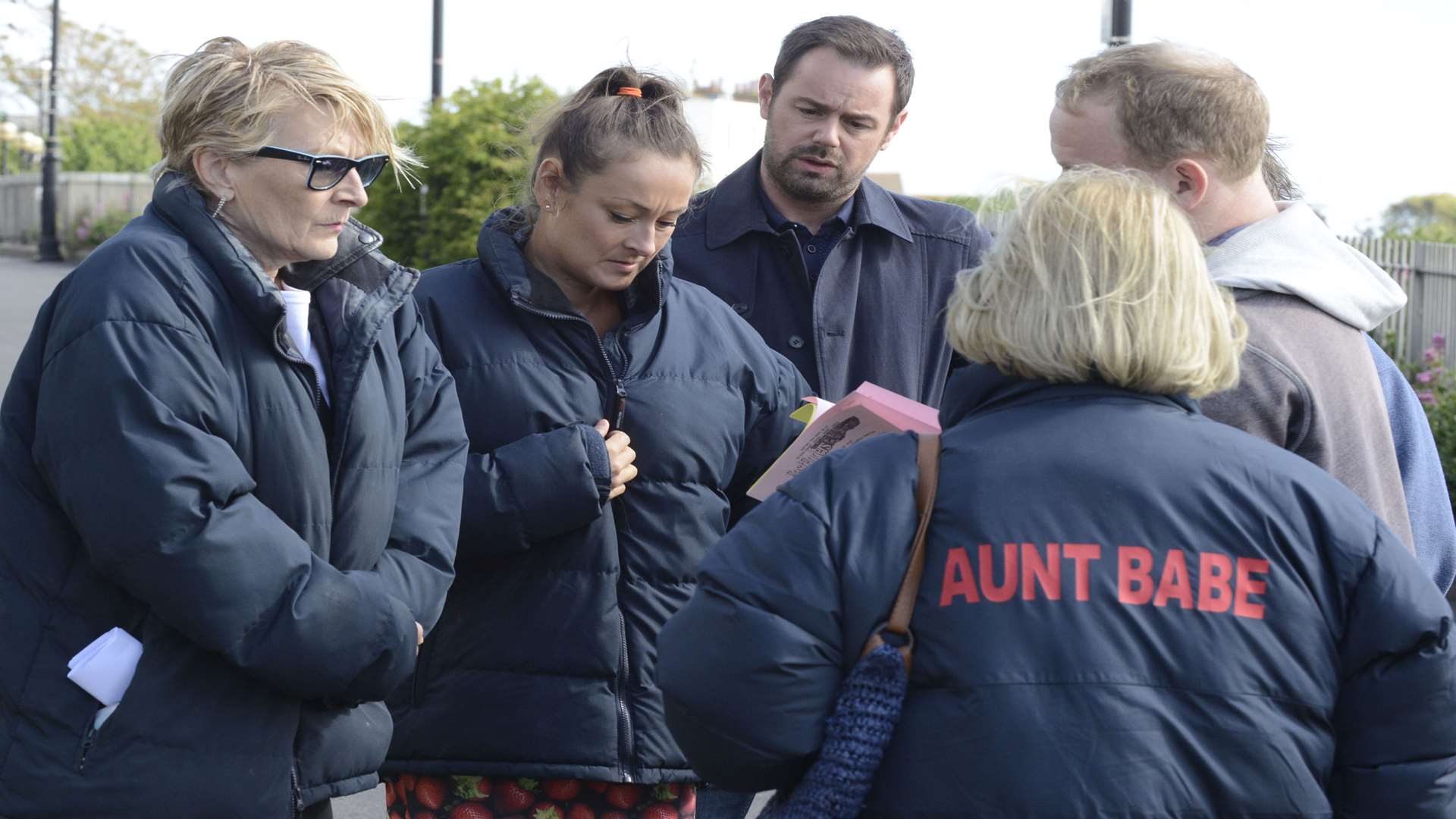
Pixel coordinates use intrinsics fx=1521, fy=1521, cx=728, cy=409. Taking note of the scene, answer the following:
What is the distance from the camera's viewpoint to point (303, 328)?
2.56 m

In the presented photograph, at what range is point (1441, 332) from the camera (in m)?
10.6

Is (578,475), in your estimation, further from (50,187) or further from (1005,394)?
(50,187)

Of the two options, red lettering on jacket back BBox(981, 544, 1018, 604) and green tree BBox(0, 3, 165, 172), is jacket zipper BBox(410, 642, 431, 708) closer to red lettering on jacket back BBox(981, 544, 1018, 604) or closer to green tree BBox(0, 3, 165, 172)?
red lettering on jacket back BBox(981, 544, 1018, 604)

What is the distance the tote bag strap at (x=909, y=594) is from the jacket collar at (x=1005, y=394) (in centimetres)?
17

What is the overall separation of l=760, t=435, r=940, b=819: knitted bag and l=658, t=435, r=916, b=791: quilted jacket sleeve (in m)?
0.02

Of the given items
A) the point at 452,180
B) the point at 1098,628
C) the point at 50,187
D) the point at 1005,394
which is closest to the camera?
the point at 1098,628

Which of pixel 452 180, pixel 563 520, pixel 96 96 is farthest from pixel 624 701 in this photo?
pixel 96 96

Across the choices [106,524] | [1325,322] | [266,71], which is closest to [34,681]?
[106,524]

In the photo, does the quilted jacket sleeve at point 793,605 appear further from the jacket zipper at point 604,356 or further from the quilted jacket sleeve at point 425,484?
the jacket zipper at point 604,356

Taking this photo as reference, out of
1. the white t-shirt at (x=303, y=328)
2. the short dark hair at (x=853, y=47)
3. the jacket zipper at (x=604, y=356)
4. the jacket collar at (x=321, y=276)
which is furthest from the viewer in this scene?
the short dark hair at (x=853, y=47)

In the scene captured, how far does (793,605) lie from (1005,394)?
397 mm

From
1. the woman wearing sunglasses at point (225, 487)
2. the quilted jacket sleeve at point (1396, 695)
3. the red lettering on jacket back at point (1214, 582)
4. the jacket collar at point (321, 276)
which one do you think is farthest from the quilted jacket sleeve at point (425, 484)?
the quilted jacket sleeve at point (1396, 695)

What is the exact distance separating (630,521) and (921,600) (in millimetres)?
1173

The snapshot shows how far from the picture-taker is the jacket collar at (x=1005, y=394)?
75.8 inches
